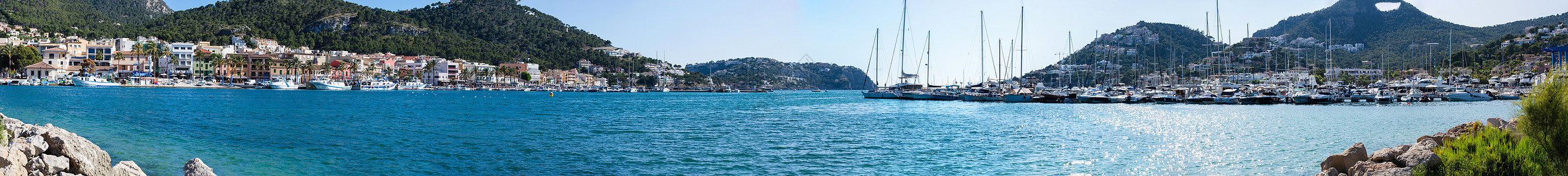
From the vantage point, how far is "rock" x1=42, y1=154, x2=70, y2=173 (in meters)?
8.45

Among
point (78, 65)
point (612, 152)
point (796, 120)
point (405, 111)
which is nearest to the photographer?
point (612, 152)

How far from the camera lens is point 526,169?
12.3 meters

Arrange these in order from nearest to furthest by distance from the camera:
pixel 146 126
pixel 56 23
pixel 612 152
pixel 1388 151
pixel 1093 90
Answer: pixel 1388 151
pixel 612 152
pixel 146 126
pixel 1093 90
pixel 56 23

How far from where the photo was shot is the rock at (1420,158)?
29.6 feet

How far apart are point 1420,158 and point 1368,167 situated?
2.02 feet

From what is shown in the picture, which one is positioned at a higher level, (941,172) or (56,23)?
(56,23)

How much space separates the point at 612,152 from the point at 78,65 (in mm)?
115054

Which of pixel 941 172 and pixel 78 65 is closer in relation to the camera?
pixel 941 172

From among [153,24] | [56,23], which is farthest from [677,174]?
[153,24]

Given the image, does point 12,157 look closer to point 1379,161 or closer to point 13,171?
point 13,171

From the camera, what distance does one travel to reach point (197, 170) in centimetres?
950

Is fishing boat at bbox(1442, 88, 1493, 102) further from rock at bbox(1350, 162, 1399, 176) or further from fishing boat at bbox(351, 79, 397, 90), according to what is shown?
fishing boat at bbox(351, 79, 397, 90)

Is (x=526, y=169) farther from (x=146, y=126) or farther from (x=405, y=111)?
(x=405, y=111)

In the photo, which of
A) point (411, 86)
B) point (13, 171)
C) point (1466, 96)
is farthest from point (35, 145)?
point (411, 86)
